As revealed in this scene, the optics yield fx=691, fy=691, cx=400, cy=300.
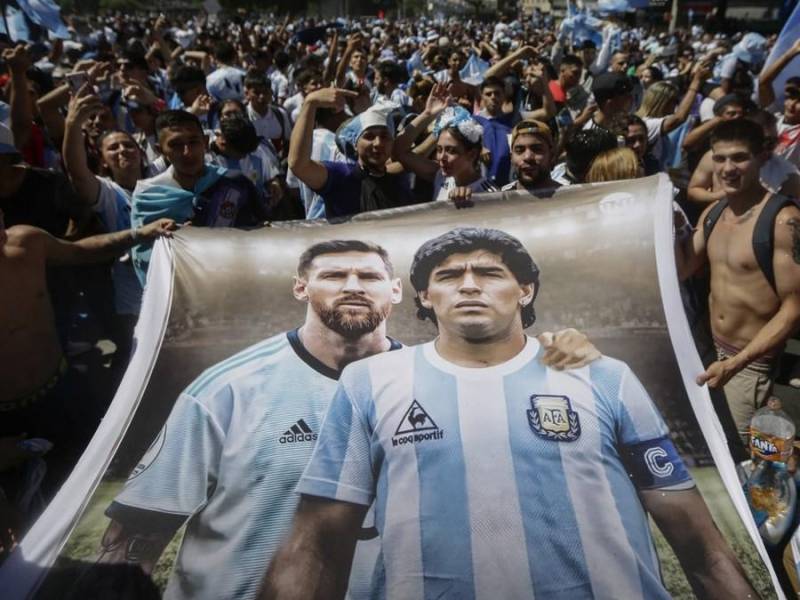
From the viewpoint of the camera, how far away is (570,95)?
6691mm

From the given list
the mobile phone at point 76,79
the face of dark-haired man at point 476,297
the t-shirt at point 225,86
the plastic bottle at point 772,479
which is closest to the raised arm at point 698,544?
the plastic bottle at point 772,479

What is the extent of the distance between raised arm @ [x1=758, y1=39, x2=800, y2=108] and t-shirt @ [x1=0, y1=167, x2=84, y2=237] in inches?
196

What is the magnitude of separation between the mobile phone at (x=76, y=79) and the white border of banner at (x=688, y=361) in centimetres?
344

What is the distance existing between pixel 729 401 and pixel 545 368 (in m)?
1.33

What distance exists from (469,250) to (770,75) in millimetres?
4127

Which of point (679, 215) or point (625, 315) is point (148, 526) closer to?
point (625, 315)

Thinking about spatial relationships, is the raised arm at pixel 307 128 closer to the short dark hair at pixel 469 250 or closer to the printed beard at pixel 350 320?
the short dark hair at pixel 469 250

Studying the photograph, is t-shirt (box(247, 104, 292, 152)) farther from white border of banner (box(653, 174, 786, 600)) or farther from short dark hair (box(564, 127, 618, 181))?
white border of banner (box(653, 174, 786, 600))

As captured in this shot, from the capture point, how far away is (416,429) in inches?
85.7

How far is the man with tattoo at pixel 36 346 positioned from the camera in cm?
291

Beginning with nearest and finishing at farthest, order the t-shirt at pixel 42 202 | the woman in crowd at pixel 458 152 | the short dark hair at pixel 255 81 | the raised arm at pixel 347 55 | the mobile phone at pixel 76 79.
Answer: the woman in crowd at pixel 458 152, the t-shirt at pixel 42 202, the mobile phone at pixel 76 79, the short dark hair at pixel 255 81, the raised arm at pixel 347 55

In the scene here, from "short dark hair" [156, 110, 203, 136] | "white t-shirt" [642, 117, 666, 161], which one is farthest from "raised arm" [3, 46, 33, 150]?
"white t-shirt" [642, 117, 666, 161]

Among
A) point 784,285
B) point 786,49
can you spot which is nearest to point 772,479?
point 784,285

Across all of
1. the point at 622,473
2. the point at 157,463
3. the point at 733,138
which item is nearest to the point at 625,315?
the point at 622,473
